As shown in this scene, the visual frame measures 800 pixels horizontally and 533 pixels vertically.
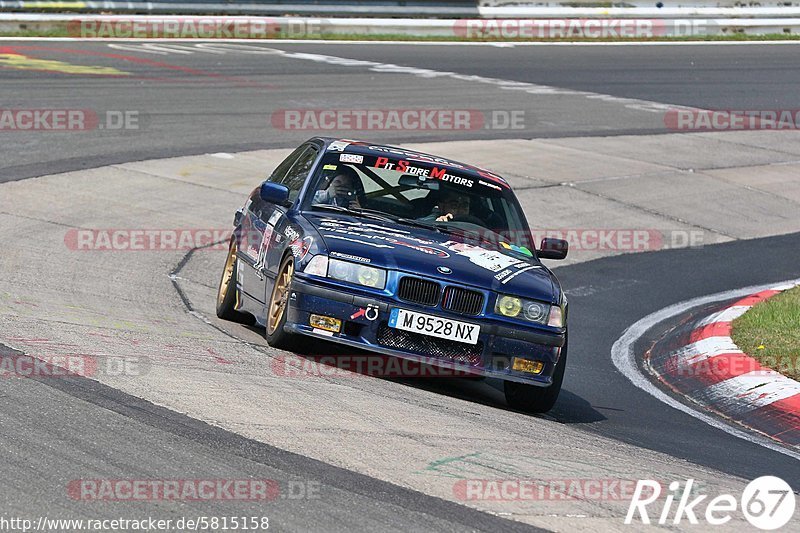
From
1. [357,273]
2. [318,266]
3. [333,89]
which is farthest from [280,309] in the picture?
[333,89]

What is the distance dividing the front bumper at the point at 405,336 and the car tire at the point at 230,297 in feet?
5.81

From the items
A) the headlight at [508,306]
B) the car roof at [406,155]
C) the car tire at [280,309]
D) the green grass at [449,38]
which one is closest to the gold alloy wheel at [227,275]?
the car roof at [406,155]

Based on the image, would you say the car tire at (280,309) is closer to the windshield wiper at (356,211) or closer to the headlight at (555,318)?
the windshield wiper at (356,211)

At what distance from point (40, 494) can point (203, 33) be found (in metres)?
24.3

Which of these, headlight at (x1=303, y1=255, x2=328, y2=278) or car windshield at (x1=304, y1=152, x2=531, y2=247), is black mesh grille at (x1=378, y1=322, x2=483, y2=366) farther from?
car windshield at (x1=304, y1=152, x2=531, y2=247)

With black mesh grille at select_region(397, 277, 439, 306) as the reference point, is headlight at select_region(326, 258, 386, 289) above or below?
above

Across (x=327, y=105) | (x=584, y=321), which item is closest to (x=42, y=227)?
(x=584, y=321)

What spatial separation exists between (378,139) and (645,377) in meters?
10.0

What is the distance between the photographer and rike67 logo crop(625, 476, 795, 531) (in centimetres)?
520

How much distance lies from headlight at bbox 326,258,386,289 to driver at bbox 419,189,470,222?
3.89ft

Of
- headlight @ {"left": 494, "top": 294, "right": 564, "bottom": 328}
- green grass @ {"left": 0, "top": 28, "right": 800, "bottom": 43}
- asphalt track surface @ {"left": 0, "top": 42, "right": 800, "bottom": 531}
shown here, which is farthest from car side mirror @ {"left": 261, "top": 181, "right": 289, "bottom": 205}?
green grass @ {"left": 0, "top": 28, "right": 800, "bottom": 43}

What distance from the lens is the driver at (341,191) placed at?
343 inches

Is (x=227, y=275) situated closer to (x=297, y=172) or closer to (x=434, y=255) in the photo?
(x=297, y=172)

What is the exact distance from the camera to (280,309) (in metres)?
7.88
